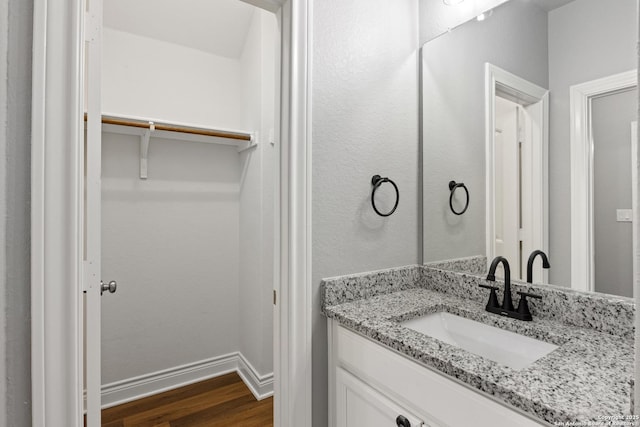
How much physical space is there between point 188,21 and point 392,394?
2424 millimetres

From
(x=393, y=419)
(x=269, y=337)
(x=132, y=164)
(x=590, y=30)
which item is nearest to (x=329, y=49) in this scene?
(x=590, y=30)

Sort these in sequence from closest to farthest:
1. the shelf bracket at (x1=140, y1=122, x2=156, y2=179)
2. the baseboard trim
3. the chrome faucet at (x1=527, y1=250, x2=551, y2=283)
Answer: the chrome faucet at (x1=527, y1=250, x2=551, y2=283), the shelf bracket at (x1=140, y1=122, x2=156, y2=179), the baseboard trim

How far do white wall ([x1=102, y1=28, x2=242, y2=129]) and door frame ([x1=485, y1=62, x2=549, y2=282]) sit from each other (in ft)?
5.80

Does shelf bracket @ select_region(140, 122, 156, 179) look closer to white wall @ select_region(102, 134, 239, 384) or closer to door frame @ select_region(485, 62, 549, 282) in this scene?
white wall @ select_region(102, 134, 239, 384)

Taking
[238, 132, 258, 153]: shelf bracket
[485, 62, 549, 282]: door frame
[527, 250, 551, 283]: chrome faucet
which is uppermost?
[238, 132, 258, 153]: shelf bracket

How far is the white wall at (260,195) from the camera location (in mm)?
2072

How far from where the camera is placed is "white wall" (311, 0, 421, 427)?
1250mm

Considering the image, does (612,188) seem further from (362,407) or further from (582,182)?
(362,407)

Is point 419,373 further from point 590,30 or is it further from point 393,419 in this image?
point 590,30

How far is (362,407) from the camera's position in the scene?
107 centimetres

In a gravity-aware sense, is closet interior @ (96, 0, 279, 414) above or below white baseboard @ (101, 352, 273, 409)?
above

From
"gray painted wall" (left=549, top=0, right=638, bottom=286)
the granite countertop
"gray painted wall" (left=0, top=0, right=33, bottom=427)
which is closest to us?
the granite countertop

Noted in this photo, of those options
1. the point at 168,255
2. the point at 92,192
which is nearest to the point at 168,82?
the point at 168,255

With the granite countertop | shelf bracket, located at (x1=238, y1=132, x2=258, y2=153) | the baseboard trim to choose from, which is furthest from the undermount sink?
shelf bracket, located at (x1=238, y1=132, x2=258, y2=153)
